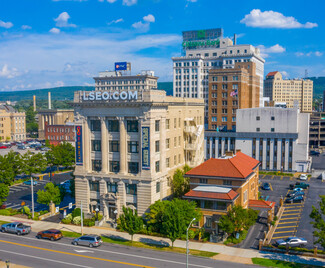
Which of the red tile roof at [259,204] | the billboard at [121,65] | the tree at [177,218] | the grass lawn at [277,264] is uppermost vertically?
the billboard at [121,65]

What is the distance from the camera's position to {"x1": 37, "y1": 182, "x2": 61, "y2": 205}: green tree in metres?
70.4

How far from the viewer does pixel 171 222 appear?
166 ft

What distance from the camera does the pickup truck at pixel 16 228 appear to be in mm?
59891

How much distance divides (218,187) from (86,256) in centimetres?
2608

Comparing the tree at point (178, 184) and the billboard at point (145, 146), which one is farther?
the tree at point (178, 184)

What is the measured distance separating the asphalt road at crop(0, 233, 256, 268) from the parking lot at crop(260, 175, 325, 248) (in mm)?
17452

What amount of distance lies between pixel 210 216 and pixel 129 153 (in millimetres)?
18947

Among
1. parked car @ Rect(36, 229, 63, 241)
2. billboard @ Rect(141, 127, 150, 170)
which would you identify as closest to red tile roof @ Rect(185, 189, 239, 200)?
billboard @ Rect(141, 127, 150, 170)

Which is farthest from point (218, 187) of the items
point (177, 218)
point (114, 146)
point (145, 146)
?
point (114, 146)

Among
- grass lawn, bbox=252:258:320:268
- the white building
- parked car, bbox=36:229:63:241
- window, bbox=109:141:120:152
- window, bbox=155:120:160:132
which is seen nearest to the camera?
grass lawn, bbox=252:258:320:268

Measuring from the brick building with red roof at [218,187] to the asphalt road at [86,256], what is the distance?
10798mm

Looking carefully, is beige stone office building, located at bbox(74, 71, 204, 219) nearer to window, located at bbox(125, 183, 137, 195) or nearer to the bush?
window, located at bbox(125, 183, 137, 195)

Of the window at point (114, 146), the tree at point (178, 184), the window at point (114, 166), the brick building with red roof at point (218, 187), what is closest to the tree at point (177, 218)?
the brick building with red roof at point (218, 187)

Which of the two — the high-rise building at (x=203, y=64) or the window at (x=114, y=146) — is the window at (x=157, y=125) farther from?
the high-rise building at (x=203, y=64)
